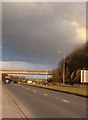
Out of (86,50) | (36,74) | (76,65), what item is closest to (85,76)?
(86,50)

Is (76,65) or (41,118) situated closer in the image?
(41,118)

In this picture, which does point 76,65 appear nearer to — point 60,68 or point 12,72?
point 60,68

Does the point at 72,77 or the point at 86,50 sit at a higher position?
the point at 86,50

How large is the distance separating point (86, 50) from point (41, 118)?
85.9 meters

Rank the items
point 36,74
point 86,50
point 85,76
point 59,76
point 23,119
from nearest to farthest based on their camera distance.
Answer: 1. point 23,119
2. point 85,76
3. point 86,50
4. point 59,76
5. point 36,74

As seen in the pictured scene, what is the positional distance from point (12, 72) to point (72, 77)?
2359 inches

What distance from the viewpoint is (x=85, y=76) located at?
5972 cm

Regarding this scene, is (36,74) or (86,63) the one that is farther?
(36,74)

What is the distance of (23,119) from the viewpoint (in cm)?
1472

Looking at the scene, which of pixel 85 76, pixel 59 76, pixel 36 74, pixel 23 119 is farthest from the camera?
pixel 36 74

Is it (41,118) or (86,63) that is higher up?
(86,63)

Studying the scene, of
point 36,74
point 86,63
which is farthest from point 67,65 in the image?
point 36,74

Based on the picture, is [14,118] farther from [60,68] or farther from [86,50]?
[60,68]

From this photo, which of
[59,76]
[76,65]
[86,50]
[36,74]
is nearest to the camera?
[86,50]
